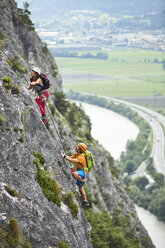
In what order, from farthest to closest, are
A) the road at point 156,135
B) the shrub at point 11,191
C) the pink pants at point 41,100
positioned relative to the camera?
the road at point 156,135
the pink pants at point 41,100
the shrub at point 11,191

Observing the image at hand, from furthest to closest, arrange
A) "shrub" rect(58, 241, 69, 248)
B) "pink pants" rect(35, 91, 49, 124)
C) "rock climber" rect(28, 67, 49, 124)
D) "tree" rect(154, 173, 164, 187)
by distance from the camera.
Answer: "tree" rect(154, 173, 164, 187) < "pink pants" rect(35, 91, 49, 124) < "rock climber" rect(28, 67, 49, 124) < "shrub" rect(58, 241, 69, 248)

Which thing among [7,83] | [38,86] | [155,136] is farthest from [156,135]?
[7,83]

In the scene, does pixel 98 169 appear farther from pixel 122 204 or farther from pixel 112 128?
pixel 112 128

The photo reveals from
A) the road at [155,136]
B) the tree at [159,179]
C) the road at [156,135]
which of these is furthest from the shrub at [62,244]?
the road at [156,135]

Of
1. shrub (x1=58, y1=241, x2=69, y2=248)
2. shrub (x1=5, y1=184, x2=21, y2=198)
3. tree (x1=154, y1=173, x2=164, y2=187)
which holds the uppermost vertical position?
shrub (x1=5, y1=184, x2=21, y2=198)

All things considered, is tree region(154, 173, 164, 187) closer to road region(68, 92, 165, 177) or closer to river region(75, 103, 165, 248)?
road region(68, 92, 165, 177)

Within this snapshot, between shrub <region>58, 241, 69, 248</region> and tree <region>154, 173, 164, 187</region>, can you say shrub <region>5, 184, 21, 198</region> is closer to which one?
shrub <region>58, 241, 69, 248</region>

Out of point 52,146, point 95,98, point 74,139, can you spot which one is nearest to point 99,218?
point 74,139

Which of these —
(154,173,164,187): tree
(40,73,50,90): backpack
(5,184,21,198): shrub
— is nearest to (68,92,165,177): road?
(154,173,164,187): tree

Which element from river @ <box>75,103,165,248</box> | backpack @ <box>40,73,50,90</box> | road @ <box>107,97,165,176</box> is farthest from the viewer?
river @ <box>75,103,165,248</box>

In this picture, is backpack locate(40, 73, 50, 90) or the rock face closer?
the rock face

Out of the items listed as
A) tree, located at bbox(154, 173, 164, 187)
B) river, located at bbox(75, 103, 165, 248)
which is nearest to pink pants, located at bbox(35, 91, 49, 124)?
river, located at bbox(75, 103, 165, 248)

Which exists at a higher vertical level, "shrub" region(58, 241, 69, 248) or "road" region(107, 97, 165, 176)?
"shrub" region(58, 241, 69, 248)

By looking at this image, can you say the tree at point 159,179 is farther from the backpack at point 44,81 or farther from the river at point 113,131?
the backpack at point 44,81
